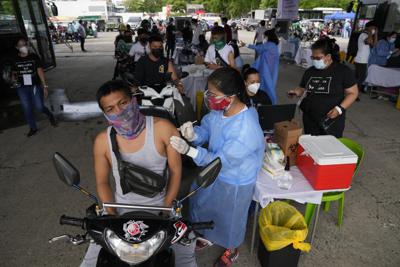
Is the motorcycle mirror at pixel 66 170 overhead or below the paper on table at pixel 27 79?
overhead

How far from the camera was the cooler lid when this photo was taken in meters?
2.29

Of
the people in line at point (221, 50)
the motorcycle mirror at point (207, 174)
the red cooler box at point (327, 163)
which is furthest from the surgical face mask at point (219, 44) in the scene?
the motorcycle mirror at point (207, 174)

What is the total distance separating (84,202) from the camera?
146 inches

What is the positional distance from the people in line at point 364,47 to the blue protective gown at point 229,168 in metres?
7.46

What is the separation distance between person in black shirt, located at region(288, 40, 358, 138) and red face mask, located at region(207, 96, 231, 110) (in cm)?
171

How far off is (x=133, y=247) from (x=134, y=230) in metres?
0.08

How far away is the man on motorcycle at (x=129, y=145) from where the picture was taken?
184cm

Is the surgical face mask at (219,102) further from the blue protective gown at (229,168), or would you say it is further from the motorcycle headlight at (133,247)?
the motorcycle headlight at (133,247)

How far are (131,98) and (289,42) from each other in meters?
14.4

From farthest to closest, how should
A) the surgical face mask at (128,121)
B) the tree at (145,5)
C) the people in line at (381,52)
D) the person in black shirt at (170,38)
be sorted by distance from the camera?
1. the tree at (145,5)
2. the person in black shirt at (170,38)
3. the people in line at (381,52)
4. the surgical face mask at (128,121)

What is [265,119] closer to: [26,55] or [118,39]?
[26,55]

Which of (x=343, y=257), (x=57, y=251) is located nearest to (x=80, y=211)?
(x=57, y=251)

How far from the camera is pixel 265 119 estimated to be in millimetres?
3828

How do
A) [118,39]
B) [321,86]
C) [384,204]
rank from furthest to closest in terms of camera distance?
1. [118,39]
2. [384,204]
3. [321,86]
